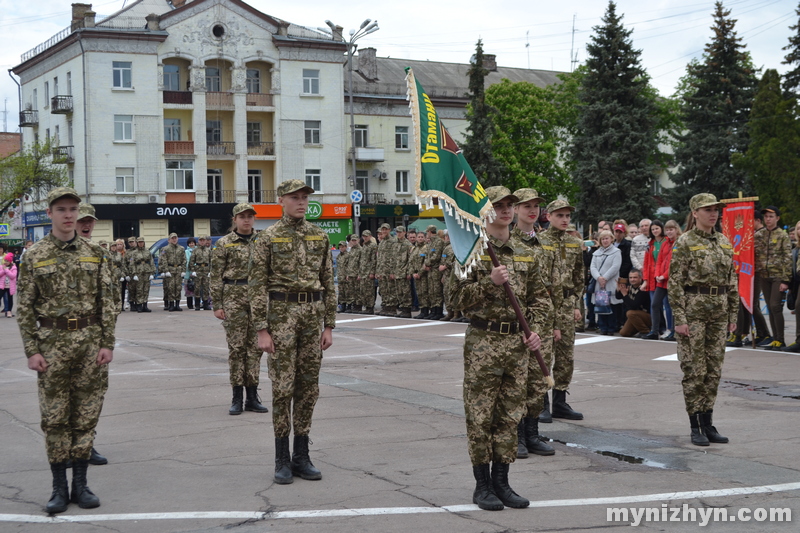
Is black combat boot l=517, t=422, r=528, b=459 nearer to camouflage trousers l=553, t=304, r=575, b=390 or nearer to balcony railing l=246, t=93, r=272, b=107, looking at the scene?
camouflage trousers l=553, t=304, r=575, b=390

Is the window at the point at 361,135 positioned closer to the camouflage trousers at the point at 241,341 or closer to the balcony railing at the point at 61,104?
the balcony railing at the point at 61,104

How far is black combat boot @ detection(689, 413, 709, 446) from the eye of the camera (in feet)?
26.0

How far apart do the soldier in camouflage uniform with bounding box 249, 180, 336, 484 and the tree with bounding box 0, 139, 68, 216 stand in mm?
49884

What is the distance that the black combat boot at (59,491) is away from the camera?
6152 mm

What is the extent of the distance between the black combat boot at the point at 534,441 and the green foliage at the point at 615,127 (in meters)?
41.7

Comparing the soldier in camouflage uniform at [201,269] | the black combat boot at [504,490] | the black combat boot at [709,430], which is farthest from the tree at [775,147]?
the black combat boot at [504,490]

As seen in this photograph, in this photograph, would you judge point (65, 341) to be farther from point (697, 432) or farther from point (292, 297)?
point (697, 432)

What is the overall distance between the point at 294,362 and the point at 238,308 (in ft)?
10.7

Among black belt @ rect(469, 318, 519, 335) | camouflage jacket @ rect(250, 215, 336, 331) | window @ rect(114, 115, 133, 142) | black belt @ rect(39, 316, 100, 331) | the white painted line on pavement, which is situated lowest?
the white painted line on pavement

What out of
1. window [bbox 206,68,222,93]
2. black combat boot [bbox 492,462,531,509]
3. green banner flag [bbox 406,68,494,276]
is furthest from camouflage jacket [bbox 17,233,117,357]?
window [bbox 206,68,222,93]

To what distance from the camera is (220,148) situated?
56.8 metres

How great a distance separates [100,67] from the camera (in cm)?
5275

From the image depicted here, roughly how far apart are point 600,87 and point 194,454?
43511mm

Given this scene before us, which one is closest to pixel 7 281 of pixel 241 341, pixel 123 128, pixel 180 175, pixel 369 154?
pixel 241 341
